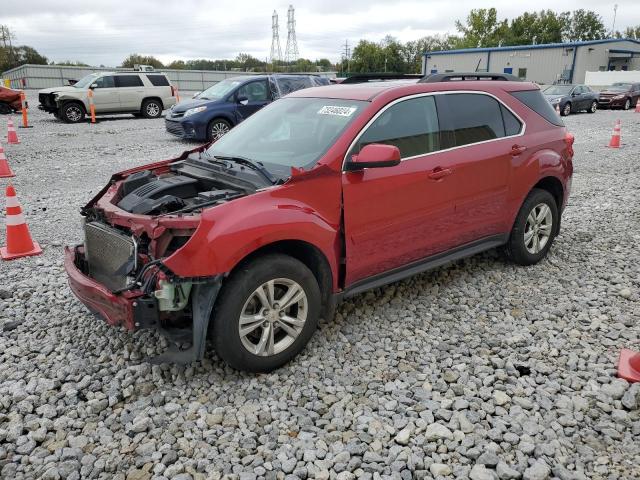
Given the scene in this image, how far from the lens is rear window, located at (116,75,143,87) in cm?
1930

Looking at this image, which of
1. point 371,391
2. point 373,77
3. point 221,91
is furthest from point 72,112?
point 371,391

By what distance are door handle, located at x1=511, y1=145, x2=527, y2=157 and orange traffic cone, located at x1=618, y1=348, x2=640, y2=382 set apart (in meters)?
1.97

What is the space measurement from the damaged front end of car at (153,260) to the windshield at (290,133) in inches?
14.5

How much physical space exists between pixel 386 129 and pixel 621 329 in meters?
2.40

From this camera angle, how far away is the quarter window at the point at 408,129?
392 centimetres

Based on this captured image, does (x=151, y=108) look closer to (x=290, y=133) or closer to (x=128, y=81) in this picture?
(x=128, y=81)

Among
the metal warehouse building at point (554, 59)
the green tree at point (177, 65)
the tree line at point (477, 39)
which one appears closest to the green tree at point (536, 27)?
the tree line at point (477, 39)

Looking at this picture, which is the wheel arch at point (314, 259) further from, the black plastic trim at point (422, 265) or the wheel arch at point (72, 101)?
the wheel arch at point (72, 101)

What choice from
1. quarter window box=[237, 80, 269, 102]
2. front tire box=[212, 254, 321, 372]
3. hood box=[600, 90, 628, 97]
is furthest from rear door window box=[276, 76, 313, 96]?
hood box=[600, 90, 628, 97]

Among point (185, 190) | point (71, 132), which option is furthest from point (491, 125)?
point (71, 132)

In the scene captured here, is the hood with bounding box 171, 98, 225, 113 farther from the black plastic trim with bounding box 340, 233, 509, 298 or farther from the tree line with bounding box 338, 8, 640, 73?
the tree line with bounding box 338, 8, 640, 73

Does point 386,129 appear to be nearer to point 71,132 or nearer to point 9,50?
point 71,132

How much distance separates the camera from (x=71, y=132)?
1598cm

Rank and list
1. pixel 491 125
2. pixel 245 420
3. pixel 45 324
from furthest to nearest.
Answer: pixel 491 125 → pixel 45 324 → pixel 245 420
